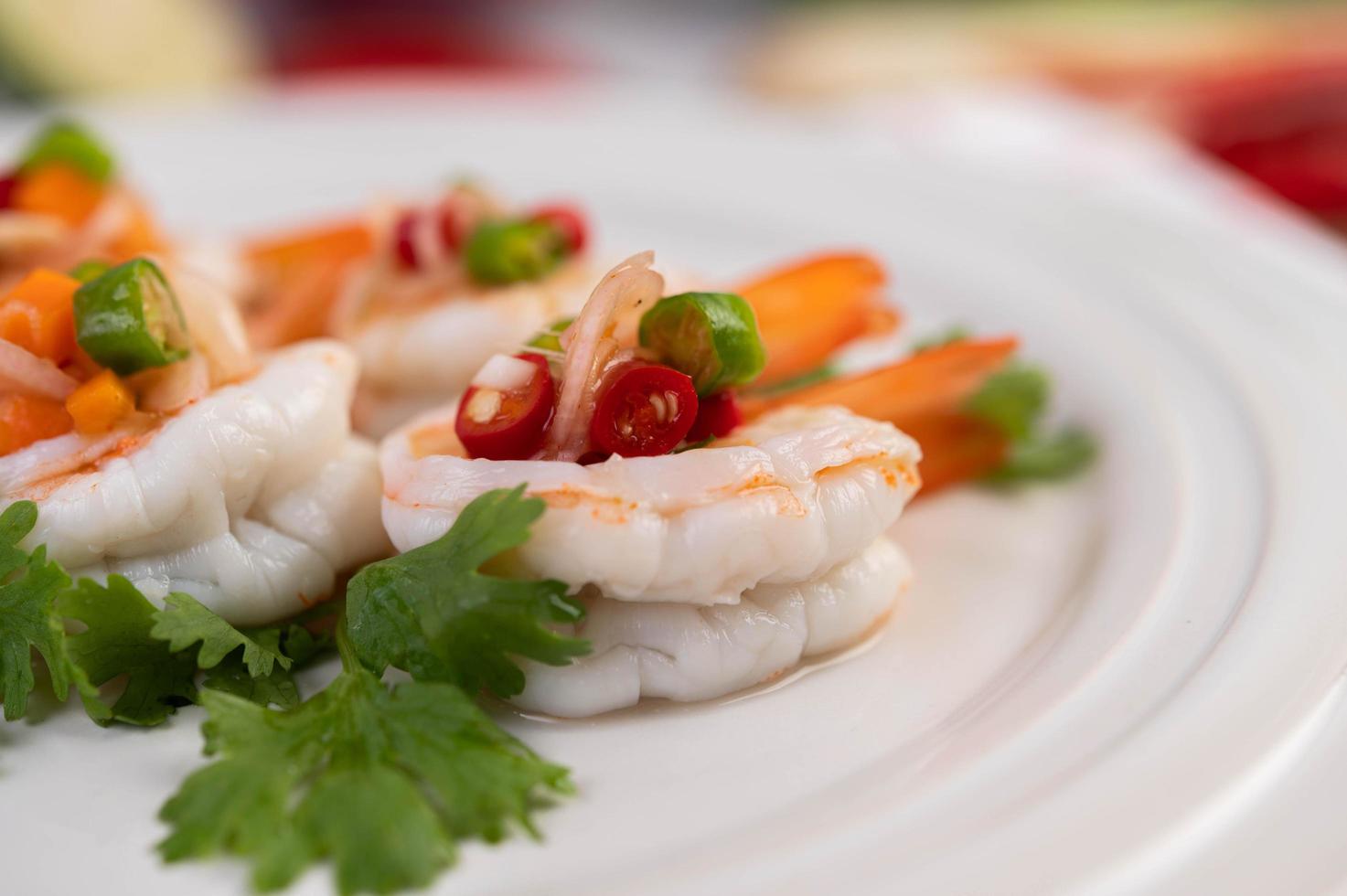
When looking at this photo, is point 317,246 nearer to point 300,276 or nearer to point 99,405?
point 300,276

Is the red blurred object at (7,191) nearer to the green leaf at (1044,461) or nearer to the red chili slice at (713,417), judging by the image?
the red chili slice at (713,417)

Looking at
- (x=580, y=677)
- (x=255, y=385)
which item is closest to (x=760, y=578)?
(x=580, y=677)

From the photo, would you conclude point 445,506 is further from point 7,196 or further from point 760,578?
point 7,196

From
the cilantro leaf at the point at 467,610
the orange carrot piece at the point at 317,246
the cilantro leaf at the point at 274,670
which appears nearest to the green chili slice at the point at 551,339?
the cilantro leaf at the point at 467,610

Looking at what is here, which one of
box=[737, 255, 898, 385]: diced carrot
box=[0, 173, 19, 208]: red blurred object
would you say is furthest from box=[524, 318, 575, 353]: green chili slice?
box=[0, 173, 19, 208]: red blurred object

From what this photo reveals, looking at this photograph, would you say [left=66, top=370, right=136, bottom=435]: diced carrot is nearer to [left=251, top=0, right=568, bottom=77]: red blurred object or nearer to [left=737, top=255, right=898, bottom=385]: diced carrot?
[left=737, top=255, right=898, bottom=385]: diced carrot
